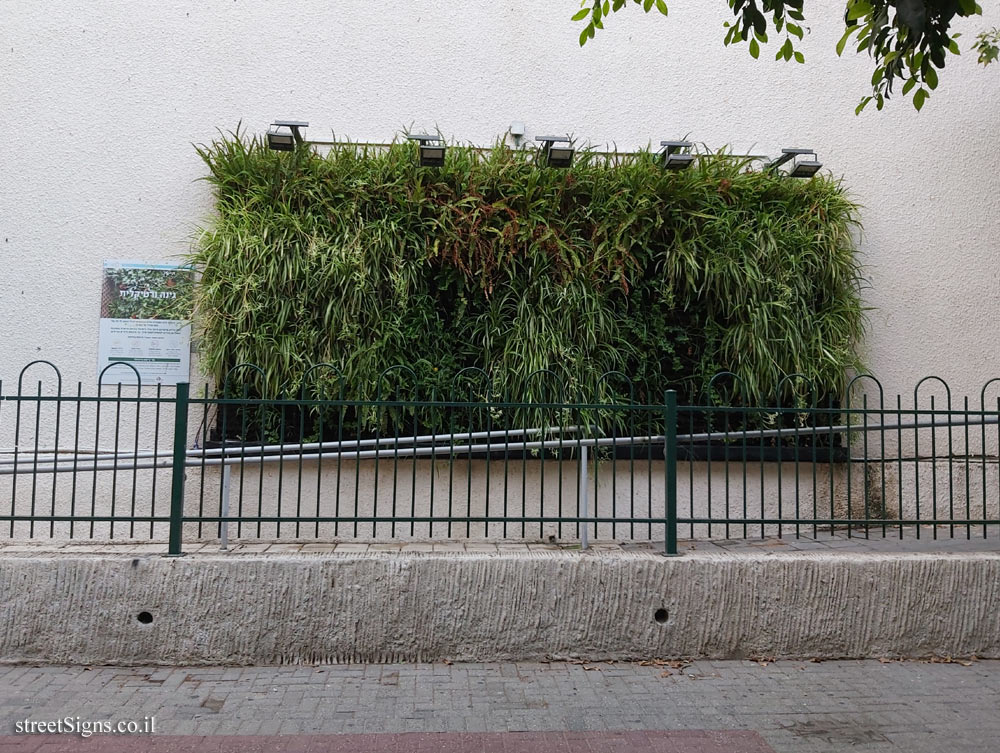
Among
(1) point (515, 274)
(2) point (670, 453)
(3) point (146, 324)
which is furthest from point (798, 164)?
(3) point (146, 324)

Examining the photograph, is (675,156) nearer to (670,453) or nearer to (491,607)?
(670,453)

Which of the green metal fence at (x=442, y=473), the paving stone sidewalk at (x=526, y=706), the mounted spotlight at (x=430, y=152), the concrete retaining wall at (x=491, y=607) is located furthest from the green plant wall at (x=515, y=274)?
the paving stone sidewalk at (x=526, y=706)

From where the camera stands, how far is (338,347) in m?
6.08

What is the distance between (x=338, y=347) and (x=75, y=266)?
240 centimetres

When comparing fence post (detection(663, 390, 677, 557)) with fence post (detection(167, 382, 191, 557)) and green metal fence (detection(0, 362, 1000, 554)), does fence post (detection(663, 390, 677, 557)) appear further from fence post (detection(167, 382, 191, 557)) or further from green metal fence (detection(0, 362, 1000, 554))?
fence post (detection(167, 382, 191, 557))

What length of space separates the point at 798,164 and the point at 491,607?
454 cm

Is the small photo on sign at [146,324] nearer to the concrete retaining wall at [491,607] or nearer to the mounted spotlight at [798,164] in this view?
the concrete retaining wall at [491,607]

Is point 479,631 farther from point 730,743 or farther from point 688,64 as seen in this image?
point 688,64

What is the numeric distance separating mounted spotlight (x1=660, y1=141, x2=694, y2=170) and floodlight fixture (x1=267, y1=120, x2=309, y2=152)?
9.61 ft

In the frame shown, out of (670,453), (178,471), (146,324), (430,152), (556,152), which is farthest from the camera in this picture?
(146,324)

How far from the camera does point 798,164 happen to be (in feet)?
21.1

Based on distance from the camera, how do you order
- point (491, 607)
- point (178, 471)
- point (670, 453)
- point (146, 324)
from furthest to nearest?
point (146, 324) → point (670, 453) → point (178, 471) → point (491, 607)

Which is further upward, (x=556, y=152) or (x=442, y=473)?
(x=556, y=152)

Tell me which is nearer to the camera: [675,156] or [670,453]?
[670,453]
